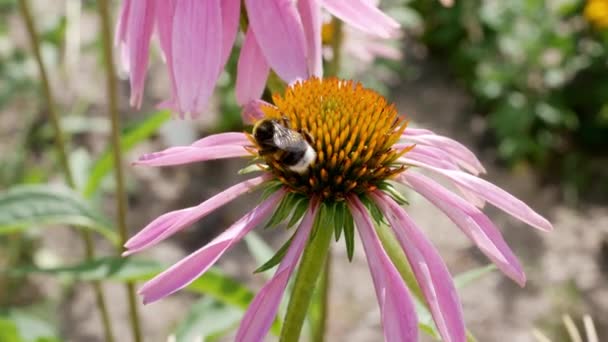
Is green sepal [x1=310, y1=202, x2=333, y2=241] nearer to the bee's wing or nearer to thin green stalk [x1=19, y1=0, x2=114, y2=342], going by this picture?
the bee's wing

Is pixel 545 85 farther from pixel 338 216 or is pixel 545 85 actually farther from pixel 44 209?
pixel 338 216

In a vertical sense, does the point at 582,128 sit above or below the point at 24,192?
below

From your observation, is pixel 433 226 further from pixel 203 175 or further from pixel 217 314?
pixel 217 314

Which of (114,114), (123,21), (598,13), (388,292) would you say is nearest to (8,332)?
(114,114)

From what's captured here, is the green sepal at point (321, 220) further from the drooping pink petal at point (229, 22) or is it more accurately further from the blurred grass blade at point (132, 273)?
the blurred grass blade at point (132, 273)

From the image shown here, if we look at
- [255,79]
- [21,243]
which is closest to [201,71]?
[255,79]
